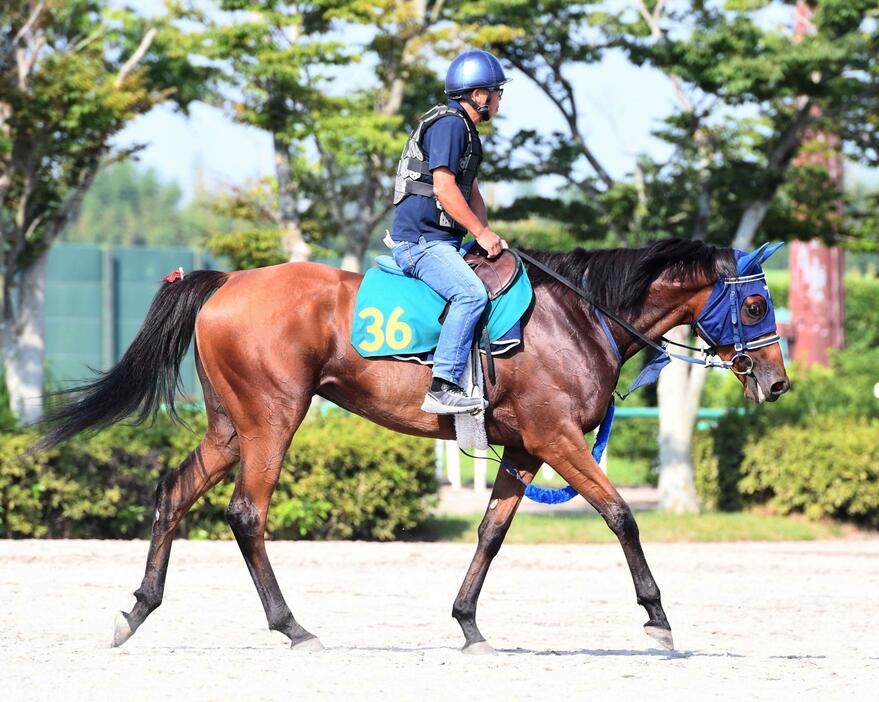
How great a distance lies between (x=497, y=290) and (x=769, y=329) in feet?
4.42

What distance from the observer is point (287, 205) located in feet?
47.8

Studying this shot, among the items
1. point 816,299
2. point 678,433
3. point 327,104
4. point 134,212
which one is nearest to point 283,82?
point 327,104

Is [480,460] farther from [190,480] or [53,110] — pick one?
[190,480]

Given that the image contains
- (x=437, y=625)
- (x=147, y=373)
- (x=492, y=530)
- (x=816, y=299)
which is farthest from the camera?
(x=816, y=299)

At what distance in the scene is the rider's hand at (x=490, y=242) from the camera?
601cm

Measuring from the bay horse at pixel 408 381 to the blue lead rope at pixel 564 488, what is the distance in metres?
0.07

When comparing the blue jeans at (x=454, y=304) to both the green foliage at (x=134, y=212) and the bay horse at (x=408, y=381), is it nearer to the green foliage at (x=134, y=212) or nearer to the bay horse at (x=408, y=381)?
the bay horse at (x=408, y=381)

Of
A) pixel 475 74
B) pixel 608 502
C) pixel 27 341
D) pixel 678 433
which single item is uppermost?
pixel 475 74

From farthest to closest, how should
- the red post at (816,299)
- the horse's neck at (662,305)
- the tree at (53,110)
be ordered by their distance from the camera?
1. the red post at (816,299)
2. the tree at (53,110)
3. the horse's neck at (662,305)

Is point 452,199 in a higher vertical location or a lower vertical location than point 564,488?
higher

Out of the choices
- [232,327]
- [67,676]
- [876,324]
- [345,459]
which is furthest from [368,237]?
[876,324]

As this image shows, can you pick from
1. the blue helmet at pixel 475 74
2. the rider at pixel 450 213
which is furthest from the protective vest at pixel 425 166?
the blue helmet at pixel 475 74

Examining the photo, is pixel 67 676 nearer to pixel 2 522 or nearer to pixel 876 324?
pixel 2 522

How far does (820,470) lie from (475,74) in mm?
8782
